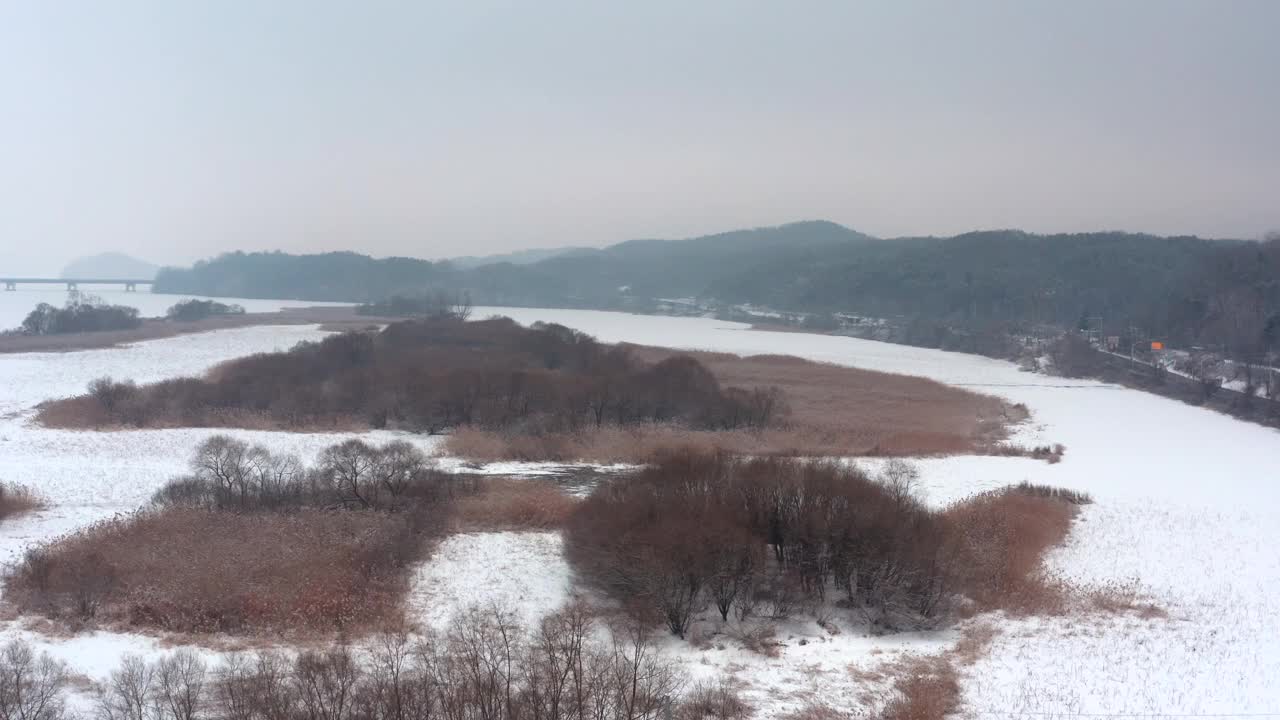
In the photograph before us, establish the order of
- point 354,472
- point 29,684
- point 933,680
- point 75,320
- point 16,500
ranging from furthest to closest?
point 75,320
point 354,472
point 16,500
point 933,680
point 29,684

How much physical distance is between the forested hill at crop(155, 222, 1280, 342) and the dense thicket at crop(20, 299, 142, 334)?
78.9m

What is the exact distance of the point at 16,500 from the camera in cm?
2153

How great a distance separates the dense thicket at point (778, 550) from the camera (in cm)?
1543

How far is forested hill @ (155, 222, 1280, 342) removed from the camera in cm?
8506

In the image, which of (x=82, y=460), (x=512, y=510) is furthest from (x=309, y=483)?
(x=82, y=460)

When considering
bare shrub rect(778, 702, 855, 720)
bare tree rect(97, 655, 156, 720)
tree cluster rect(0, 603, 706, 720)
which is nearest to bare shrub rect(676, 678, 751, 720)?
tree cluster rect(0, 603, 706, 720)

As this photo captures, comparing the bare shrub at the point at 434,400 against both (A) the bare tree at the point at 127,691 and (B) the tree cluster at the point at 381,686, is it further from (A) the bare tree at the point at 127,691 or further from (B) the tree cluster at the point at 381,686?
(A) the bare tree at the point at 127,691

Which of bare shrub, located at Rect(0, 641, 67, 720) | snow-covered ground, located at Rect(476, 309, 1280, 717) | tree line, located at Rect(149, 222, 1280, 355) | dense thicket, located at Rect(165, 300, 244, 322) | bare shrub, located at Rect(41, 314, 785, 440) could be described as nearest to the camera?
bare shrub, located at Rect(0, 641, 67, 720)

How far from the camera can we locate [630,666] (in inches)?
480

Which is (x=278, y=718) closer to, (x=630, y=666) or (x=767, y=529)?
(x=630, y=666)

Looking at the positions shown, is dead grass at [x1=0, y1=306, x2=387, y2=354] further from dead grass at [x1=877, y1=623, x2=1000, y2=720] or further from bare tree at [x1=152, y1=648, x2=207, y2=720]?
dead grass at [x1=877, y1=623, x2=1000, y2=720]

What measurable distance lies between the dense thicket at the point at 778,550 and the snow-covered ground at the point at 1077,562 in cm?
88

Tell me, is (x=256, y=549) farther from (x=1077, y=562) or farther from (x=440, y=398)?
(x=1077, y=562)

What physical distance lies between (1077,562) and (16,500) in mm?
26072
